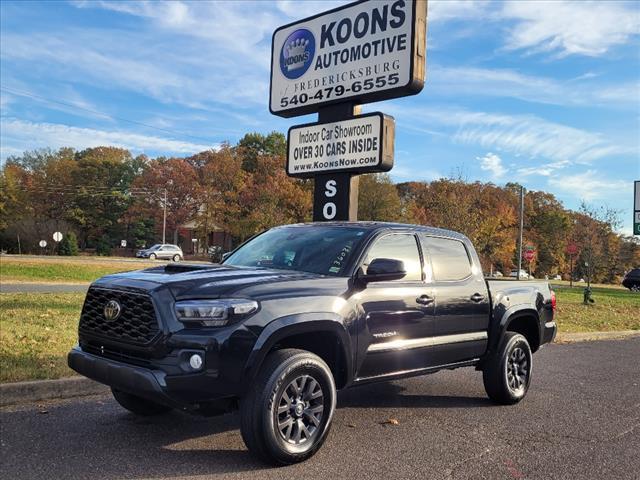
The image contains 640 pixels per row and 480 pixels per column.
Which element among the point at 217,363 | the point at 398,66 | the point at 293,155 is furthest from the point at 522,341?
the point at 293,155

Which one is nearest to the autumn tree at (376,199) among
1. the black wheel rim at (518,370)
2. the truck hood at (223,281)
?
the black wheel rim at (518,370)

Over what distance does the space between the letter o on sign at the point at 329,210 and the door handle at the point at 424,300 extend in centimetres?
464

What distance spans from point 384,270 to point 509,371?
2578mm

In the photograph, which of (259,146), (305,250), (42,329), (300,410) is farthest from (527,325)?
(259,146)

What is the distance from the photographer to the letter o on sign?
9953 millimetres

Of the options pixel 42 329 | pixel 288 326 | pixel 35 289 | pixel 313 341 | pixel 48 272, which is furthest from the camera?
pixel 48 272

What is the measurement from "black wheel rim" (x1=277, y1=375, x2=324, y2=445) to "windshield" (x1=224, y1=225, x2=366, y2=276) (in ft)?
3.24

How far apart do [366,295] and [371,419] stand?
149 centimetres

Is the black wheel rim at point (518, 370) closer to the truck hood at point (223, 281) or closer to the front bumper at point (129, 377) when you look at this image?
the truck hood at point (223, 281)

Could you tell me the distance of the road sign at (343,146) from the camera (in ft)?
30.7

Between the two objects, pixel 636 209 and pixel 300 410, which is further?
pixel 636 209

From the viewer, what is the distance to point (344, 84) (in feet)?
32.7

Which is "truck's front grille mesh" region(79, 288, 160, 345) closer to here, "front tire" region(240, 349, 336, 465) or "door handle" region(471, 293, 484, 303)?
"front tire" region(240, 349, 336, 465)

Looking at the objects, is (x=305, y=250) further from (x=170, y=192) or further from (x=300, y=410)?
(x=170, y=192)
